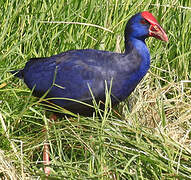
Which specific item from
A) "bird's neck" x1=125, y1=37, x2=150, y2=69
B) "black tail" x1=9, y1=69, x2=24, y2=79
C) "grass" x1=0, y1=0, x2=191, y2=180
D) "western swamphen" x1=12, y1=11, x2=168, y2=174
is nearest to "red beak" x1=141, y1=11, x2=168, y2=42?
"western swamphen" x1=12, y1=11, x2=168, y2=174

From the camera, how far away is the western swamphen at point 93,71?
379 cm

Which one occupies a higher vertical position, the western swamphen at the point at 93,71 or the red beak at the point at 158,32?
the red beak at the point at 158,32

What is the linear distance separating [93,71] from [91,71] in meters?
0.02

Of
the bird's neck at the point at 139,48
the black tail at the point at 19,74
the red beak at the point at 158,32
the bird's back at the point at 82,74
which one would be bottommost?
the black tail at the point at 19,74

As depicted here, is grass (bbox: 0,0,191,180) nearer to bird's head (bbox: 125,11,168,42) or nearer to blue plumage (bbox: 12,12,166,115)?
blue plumage (bbox: 12,12,166,115)

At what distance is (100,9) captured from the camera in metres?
4.39

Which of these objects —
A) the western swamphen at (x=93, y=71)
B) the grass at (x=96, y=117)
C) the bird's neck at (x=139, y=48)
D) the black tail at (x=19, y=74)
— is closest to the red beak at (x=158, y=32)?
the western swamphen at (x=93, y=71)

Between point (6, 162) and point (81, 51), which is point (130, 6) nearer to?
point (81, 51)

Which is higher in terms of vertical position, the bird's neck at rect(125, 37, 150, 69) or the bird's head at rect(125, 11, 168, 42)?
the bird's head at rect(125, 11, 168, 42)

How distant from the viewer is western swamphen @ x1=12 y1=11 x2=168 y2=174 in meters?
3.79

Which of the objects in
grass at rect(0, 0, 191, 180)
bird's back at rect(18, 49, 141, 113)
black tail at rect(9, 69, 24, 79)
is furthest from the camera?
black tail at rect(9, 69, 24, 79)

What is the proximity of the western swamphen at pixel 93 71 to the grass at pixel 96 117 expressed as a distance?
14 centimetres

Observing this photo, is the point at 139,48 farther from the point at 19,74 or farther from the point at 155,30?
the point at 19,74

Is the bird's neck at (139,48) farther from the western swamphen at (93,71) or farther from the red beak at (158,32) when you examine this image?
the red beak at (158,32)
